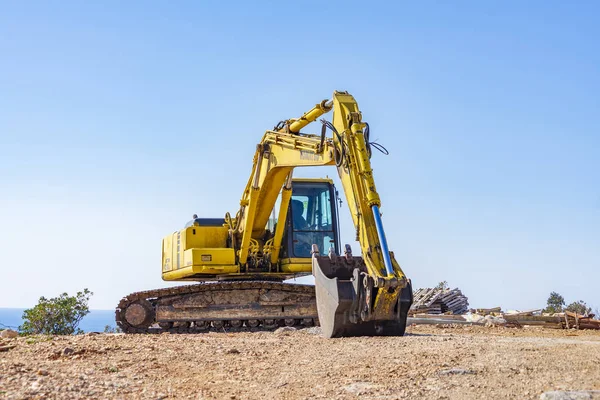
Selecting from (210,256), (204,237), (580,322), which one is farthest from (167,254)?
(580,322)

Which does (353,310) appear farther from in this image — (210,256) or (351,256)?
(210,256)

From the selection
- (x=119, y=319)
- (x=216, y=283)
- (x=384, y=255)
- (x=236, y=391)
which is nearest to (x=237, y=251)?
(x=216, y=283)

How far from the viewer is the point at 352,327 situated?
1019 centimetres

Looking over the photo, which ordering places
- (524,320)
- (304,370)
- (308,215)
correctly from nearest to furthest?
(304,370), (524,320), (308,215)

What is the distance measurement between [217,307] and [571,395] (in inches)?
458

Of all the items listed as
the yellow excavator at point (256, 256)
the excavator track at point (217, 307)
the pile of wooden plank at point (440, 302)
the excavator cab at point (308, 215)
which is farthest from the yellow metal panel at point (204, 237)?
the pile of wooden plank at point (440, 302)

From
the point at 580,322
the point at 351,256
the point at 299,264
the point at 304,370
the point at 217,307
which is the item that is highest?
the point at 299,264

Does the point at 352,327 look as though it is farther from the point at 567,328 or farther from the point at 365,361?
the point at 567,328

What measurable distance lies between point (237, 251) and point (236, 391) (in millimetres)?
10744

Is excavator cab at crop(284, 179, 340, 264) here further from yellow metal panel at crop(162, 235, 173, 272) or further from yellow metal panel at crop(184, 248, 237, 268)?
yellow metal panel at crop(162, 235, 173, 272)

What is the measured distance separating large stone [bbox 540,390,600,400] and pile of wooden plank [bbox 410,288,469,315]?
1341 centimetres

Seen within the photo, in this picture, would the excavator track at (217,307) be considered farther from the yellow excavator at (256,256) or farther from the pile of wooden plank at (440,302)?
the pile of wooden plank at (440,302)

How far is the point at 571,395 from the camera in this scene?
5039 mm

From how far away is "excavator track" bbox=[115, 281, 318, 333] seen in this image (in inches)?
629
